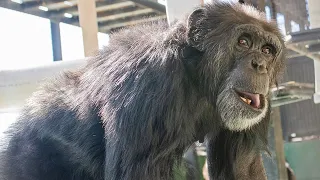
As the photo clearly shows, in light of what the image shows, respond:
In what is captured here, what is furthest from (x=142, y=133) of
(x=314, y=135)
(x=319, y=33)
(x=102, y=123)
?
(x=314, y=135)

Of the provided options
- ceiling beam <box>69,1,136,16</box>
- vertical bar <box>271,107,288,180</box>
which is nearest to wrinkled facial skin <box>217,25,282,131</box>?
vertical bar <box>271,107,288,180</box>

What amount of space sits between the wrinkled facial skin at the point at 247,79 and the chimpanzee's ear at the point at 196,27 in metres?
0.13

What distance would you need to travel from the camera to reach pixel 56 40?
3.26m

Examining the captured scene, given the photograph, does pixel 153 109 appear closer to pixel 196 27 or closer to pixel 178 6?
pixel 196 27

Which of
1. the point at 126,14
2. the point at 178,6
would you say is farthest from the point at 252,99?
the point at 126,14

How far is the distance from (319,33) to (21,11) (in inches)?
70.4

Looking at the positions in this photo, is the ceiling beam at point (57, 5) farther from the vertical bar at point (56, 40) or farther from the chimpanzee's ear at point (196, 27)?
the chimpanzee's ear at point (196, 27)

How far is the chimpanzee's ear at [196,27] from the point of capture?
6.80 ft

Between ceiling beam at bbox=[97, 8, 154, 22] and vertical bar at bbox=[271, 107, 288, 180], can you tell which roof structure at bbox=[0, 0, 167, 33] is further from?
vertical bar at bbox=[271, 107, 288, 180]

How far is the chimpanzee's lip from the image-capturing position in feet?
6.70

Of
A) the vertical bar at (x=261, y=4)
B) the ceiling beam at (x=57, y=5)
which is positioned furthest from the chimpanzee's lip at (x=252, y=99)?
the ceiling beam at (x=57, y=5)

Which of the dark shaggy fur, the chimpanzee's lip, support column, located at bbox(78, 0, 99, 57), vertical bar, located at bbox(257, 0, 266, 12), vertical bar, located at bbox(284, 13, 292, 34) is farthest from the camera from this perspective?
support column, located at bbox(78, 0, 99, 57)

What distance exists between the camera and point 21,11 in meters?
3.19

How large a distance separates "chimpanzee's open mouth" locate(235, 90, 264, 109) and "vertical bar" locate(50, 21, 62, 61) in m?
1.57
